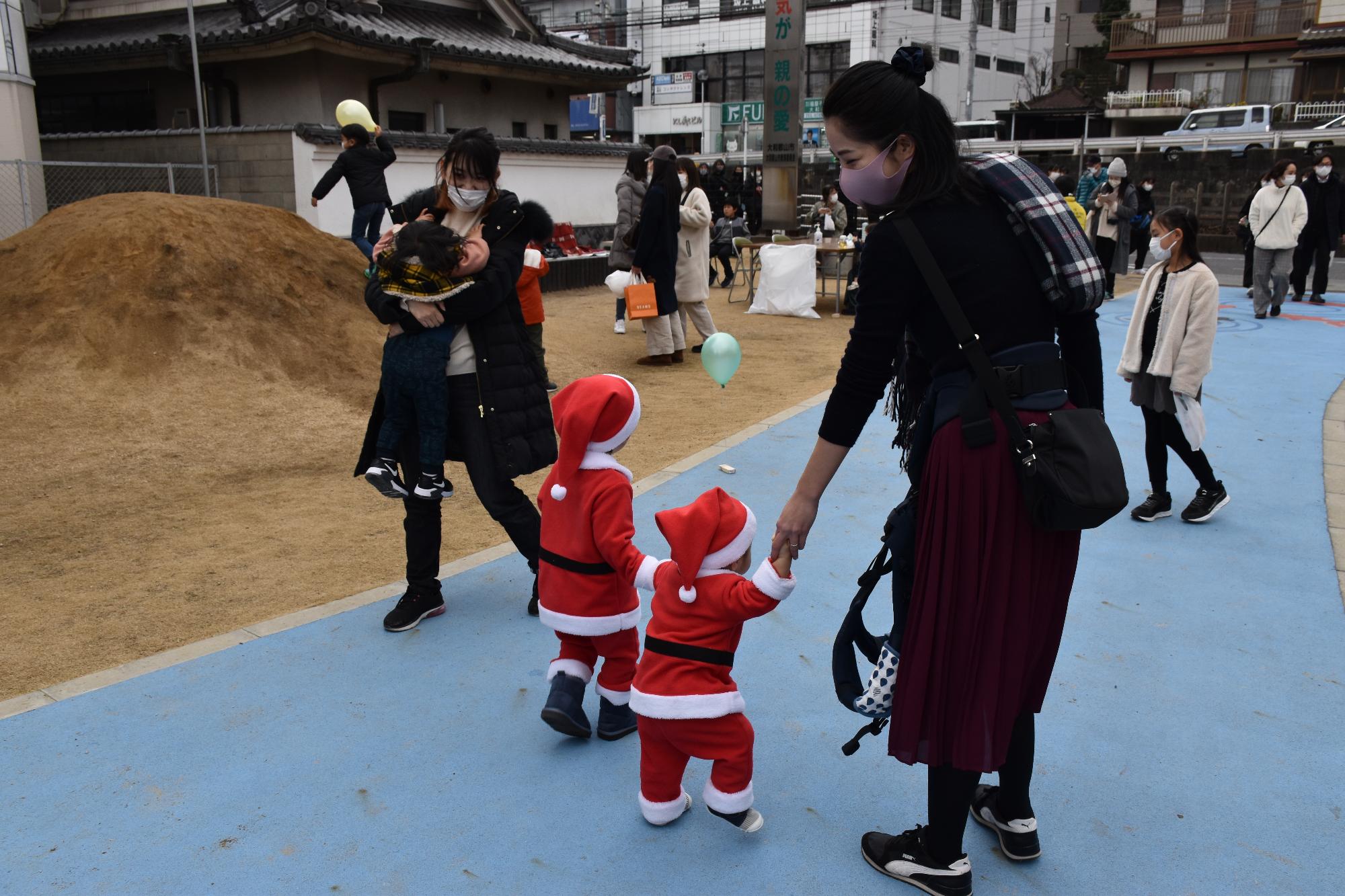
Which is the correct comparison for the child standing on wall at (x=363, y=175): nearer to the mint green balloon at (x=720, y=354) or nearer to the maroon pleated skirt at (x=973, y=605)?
the mint green balloon at (x=720, y=354)

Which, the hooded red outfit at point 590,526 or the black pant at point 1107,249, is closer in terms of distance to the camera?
the hooded red outfit at point 590,526

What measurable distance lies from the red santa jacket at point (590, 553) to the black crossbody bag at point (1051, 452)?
1161 mm

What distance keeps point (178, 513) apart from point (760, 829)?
4089 millimetres

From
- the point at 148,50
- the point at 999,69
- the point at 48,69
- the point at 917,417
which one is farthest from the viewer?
the point at 999,69

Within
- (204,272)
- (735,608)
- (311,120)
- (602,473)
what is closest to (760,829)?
(735,608)

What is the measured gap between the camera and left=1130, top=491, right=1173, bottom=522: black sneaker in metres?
5.26

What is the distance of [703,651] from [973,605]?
0.72m

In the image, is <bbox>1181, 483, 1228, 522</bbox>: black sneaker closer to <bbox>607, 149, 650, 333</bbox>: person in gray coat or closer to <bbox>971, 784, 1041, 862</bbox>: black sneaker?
<bbox>971, 784, 1041, 862</bbox>: black sneaker

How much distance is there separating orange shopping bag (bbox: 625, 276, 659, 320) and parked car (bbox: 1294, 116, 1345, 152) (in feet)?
73.4

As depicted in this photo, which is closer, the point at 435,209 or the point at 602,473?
the point at 602,473

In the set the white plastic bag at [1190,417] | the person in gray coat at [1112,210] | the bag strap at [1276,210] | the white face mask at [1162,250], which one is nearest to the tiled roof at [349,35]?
the person in gray coat at [1112,210]

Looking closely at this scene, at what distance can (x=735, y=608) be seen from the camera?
247 cm

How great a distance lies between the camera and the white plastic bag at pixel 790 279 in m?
12.7

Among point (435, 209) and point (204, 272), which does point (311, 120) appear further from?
point (435, 209)
